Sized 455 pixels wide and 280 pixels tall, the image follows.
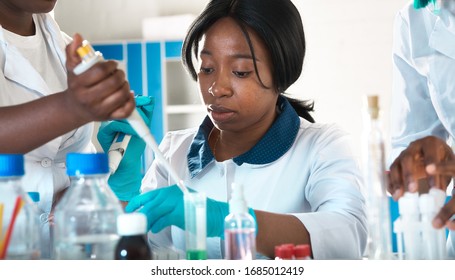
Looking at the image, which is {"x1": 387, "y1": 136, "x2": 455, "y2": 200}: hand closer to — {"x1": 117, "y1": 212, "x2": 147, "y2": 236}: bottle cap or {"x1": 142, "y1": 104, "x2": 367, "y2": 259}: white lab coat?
{"x1": 142, "y1": 104, "x2": 367, "y2": 259}: white lab coat

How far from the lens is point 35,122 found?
142cm

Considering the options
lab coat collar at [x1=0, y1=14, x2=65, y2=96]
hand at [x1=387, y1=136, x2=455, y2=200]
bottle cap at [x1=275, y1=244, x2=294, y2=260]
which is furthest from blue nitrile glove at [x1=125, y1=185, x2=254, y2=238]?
lab coat collar at [x1=0, y1=14, x2=65, y2=96]

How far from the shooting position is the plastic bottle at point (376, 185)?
120cm

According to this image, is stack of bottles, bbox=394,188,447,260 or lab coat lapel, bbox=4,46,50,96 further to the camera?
lab coat lapel, bbox=4,46,50,96

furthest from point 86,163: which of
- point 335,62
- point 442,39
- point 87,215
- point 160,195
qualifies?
point 335,62

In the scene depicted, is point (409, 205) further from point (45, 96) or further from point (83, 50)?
point (45, 96)

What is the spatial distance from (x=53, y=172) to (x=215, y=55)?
58 cm

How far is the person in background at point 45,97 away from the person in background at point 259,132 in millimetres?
227

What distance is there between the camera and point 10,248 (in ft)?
4.05

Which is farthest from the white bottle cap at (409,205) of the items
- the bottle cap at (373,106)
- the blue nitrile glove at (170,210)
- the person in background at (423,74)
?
the person in background at (423,74)

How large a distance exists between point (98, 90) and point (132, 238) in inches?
12.1

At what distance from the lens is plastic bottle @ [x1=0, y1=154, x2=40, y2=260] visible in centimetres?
123

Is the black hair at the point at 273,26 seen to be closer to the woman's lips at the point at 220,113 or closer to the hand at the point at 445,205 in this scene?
the woman's lips at the point at 220,113

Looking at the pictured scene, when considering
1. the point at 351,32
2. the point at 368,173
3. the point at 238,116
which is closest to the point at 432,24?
the point at 238,116
